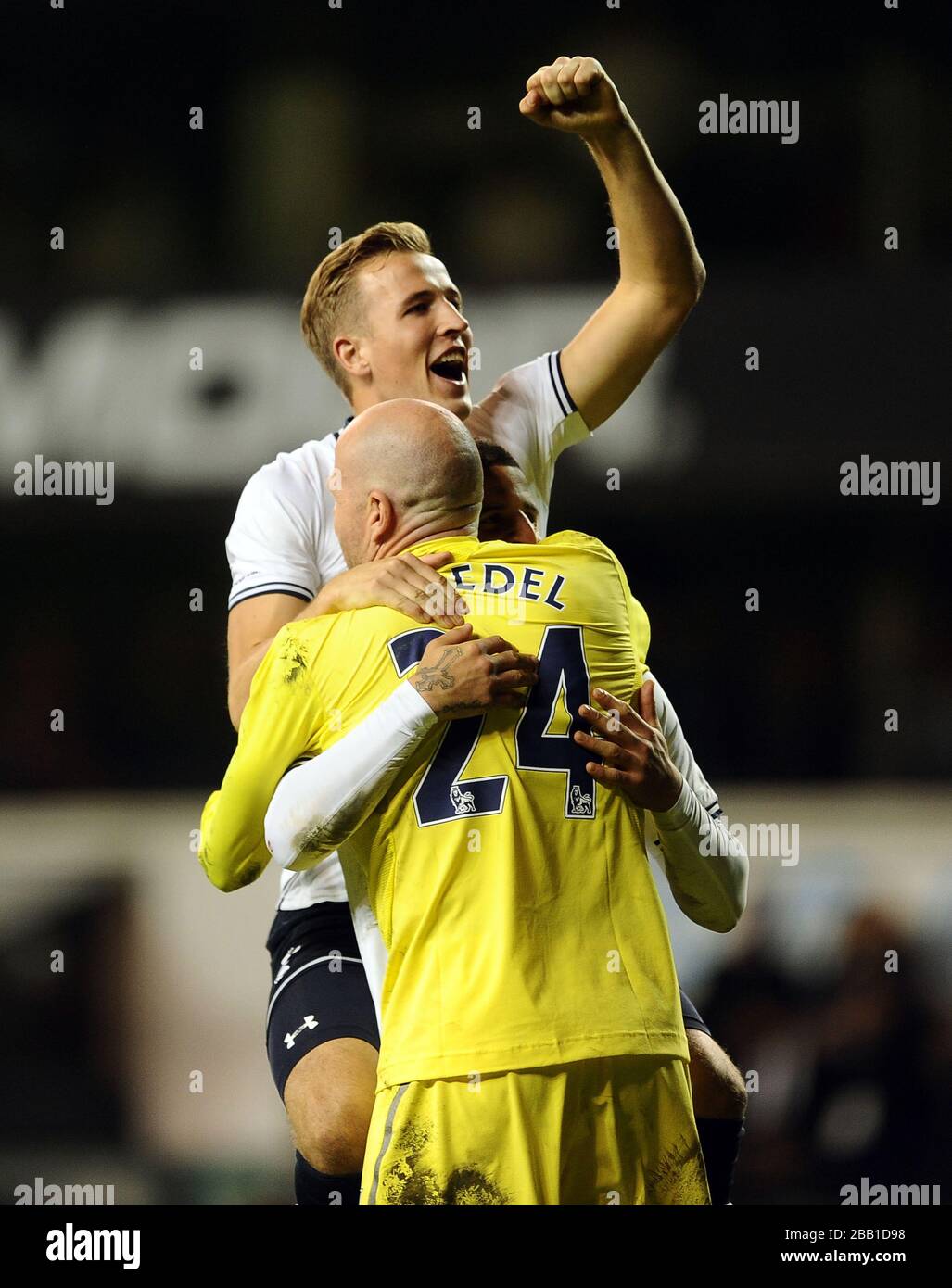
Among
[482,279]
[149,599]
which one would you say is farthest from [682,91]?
[149,599]

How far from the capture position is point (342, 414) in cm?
664

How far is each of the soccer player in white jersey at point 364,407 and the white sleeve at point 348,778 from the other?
0.80ft

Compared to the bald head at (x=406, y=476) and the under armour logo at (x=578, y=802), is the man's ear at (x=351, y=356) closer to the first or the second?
the bald head at (x=406, y=476)

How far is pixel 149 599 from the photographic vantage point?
6.79m

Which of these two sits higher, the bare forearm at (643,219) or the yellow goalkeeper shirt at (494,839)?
the bare forearm at (643,219)

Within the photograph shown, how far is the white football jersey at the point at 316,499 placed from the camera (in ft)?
8.86

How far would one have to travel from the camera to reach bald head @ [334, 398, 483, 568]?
78.4 inches

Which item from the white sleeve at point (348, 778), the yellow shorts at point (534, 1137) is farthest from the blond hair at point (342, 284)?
the yellow shorts at point (534, 1137)

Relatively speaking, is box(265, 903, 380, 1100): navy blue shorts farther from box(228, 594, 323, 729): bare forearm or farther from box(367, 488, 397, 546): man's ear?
box(367, 488, 397, 546): man's ear

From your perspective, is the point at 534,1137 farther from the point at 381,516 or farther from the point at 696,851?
the point at 381,516

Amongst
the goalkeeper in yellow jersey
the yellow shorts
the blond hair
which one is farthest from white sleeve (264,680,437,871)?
the blond hair

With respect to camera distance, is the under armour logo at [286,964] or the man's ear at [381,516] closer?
the man's ear at [381,516]

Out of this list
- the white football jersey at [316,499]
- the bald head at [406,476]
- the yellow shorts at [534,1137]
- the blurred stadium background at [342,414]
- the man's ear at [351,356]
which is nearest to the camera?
the yellow shorts at [534,1137]

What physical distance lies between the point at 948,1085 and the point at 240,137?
16.5 ft
